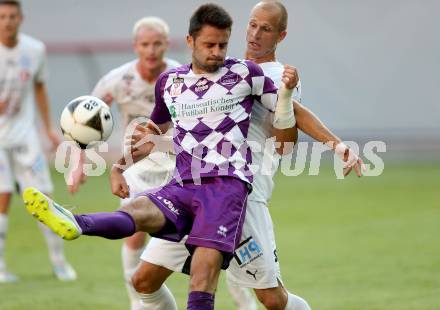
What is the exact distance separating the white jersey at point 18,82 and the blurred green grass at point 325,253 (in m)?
1.49

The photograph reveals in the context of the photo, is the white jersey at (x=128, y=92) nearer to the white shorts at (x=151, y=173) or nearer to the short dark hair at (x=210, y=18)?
the white shorts at (x=151, y=173)

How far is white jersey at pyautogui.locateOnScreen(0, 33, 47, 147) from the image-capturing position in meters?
10.4

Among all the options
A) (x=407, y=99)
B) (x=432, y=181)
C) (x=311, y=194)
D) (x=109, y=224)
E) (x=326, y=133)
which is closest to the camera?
(x=109, y=224)

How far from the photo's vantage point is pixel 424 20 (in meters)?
23.4

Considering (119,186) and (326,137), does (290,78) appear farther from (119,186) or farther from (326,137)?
(119,186)

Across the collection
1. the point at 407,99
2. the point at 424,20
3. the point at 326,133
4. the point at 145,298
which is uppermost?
the point at 326,133

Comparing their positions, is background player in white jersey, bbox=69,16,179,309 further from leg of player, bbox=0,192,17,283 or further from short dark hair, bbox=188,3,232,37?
short dark hair, bbox=188,3,232,37

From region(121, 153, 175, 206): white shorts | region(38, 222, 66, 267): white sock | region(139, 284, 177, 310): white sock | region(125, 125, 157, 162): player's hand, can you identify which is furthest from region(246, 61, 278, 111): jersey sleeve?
region(38, 222, 66, 267): white sock

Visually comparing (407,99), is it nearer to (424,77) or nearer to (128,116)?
(424,77)

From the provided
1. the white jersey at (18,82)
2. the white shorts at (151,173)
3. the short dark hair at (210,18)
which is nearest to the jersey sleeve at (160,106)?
the short dark hair at (210,18)

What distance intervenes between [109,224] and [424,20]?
19.0 metres

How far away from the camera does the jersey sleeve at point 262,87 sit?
6.11m

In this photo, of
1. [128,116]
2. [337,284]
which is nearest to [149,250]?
[128,116]

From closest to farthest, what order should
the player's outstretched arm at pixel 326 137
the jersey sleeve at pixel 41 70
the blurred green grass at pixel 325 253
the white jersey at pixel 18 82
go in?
1. the player's outstretched arm at pixel 326 137
2. the blurred green grass at pixel 325 253
3. the white jersey at pixel 18 82
4. the jersey sleeve at pixel 41 70
